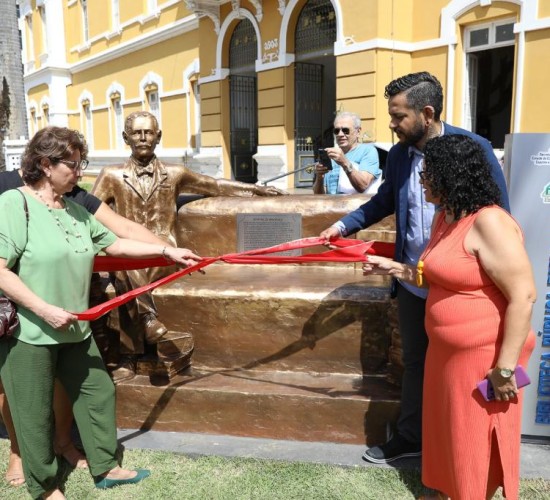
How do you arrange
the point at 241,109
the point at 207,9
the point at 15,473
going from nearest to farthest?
the point at 15,473 → the point at 207,9 → the point at 241,109

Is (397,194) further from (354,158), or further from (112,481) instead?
(112,481)

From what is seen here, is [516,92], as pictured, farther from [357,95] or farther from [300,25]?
[300,25]

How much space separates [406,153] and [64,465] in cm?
247

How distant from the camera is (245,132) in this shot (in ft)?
50.6

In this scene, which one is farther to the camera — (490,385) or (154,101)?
(154,101)

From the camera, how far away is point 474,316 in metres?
2.08

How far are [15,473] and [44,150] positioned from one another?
5.69ft

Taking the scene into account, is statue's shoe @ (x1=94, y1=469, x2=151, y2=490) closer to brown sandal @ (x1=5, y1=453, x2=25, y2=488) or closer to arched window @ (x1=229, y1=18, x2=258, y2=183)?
brown sandal @ (x1=5, y1=453, x2=25, y2=488)

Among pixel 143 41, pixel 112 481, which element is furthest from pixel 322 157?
pixel 143 41

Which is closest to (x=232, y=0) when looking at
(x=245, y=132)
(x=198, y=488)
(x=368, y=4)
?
(x=245, y=132)

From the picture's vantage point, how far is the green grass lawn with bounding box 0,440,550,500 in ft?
8.89

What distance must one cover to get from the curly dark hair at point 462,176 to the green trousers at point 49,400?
5.90ft

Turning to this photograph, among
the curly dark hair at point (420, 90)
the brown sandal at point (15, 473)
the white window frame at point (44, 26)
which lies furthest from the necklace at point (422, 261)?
the white window frame at point (44, 26)

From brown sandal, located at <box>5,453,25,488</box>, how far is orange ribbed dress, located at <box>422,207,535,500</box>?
7.11 feet
